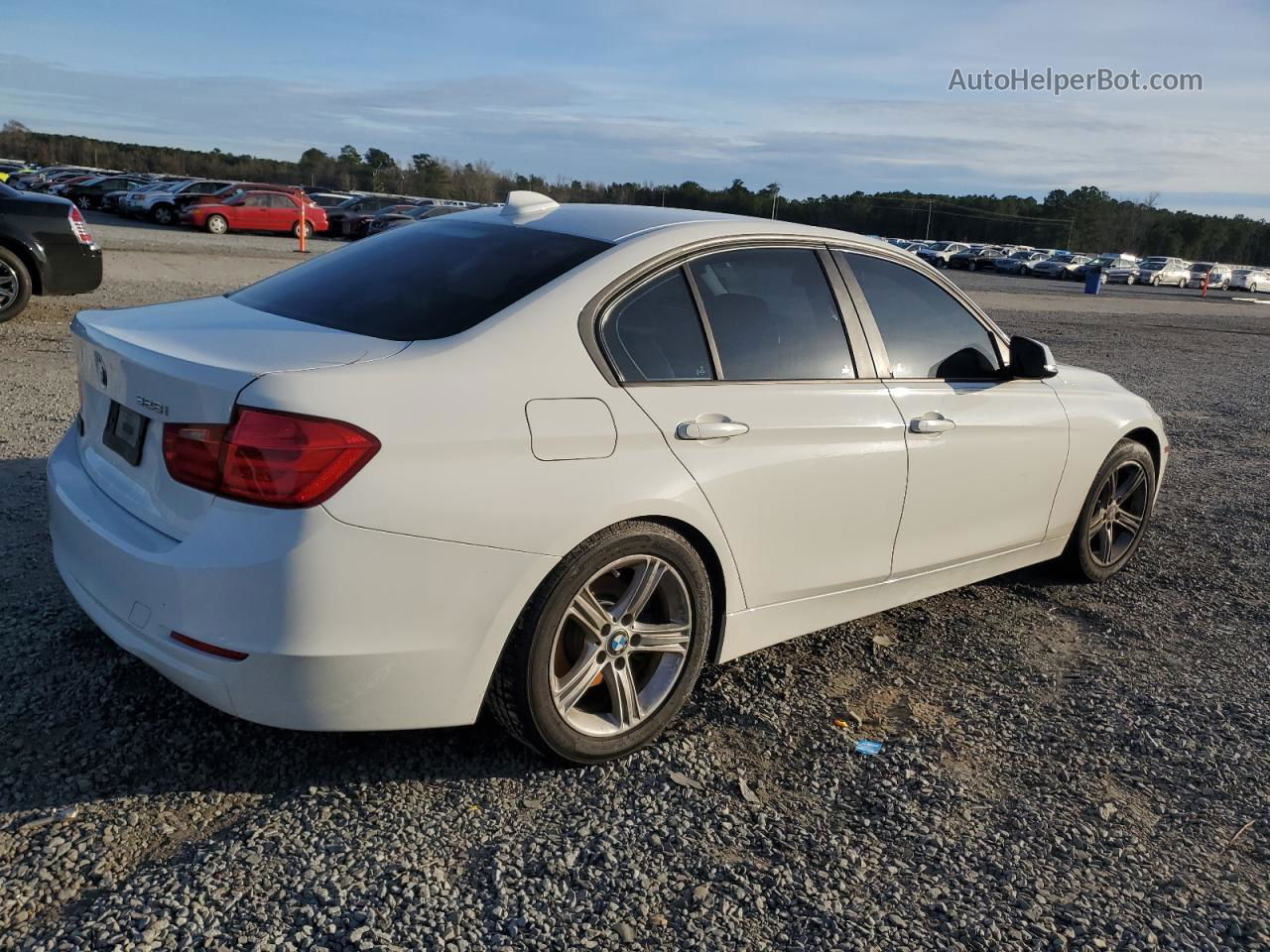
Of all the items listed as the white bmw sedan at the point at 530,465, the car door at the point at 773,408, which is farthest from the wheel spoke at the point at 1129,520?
the car door at the point at 773,408

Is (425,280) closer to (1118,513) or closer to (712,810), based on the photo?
(712,810)

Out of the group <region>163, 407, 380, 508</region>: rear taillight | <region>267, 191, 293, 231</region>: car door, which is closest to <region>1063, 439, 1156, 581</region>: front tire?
<region>163, 407, 380, 508</region>: rear taillight

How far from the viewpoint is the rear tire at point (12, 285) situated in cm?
1028

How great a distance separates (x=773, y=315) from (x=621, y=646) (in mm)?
1280

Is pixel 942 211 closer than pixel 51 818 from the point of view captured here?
No

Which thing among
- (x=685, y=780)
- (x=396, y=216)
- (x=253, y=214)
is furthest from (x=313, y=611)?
(x=396, y=216)

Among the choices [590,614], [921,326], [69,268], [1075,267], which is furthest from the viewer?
[1075,267]

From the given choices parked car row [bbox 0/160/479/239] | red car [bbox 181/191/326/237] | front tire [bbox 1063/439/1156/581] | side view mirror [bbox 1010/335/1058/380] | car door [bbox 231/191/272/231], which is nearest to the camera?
side view mirror [bbox 1010/335/1058/380]

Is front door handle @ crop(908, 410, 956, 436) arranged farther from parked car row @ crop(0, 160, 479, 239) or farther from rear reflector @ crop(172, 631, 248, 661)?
parked car row @ crop(0, 160, 479, 239)

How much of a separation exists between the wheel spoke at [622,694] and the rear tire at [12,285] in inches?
372

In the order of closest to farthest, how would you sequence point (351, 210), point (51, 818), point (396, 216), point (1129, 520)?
point (51, 818)
point (1129, 520)
point (396, 216)
point (351, 210)

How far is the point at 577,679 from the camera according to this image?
124 inches

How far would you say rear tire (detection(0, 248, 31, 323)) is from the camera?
1028cm

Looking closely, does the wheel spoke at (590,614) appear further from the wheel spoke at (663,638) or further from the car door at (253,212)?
the car door at (253,212)
